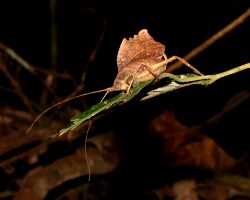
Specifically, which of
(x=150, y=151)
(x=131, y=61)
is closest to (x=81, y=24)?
(x=150, y=151)

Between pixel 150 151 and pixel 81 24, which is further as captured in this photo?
pixel 81 24

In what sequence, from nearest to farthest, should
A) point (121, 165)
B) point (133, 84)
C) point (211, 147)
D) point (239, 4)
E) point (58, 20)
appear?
point (133, 84) → point (121, 165) → point (211, 147) → point (239, 4) → point (58, 20)

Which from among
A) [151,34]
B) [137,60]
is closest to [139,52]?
[137,60]

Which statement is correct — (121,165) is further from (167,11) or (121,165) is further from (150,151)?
(167,11)

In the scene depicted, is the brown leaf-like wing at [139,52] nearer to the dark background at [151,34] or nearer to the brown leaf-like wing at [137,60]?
the brown leaf-like wing at [137,60]

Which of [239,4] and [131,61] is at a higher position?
[239,4]

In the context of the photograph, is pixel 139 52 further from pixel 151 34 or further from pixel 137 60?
pixel 151 34

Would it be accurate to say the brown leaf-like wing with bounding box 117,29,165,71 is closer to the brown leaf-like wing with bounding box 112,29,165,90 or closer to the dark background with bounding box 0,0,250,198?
the brown leaf-like wing with bounding box 112,29,165,90

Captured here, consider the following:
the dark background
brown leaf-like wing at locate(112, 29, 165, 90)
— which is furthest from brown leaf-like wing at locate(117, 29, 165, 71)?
the dark background

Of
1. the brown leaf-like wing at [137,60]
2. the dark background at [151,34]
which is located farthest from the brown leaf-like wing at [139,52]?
the dark background at [151,34]
